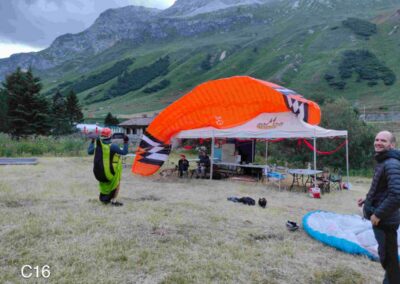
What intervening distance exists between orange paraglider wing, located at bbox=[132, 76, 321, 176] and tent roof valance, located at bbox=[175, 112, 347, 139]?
0.39 metres

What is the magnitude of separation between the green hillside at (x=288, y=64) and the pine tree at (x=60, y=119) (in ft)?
90.3

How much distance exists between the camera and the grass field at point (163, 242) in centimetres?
375

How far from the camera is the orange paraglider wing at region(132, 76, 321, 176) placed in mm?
12461

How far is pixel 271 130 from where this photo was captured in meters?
11.3

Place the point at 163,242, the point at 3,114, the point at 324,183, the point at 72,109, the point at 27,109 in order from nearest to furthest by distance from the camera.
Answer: the point at 163,242 < the point at 324,183 < the point at 27,109 < the point at 3,114 < the point at 72,109

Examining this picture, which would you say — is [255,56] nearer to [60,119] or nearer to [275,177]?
[60,119]

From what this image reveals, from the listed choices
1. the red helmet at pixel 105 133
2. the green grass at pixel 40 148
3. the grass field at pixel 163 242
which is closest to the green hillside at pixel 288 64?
the green grass at pixel 40 148

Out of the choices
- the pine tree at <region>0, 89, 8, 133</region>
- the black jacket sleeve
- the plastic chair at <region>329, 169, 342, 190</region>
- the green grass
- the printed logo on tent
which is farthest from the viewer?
the pine tree at <region>0, 89, 8, 133</region>

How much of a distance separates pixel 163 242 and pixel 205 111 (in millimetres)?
8883

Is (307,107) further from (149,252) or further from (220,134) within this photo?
(149,252)

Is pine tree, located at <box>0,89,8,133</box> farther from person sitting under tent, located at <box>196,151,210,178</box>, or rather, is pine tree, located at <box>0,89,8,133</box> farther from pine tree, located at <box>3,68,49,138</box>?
person sitting under tent, located at <box>196,151,210,178</box>

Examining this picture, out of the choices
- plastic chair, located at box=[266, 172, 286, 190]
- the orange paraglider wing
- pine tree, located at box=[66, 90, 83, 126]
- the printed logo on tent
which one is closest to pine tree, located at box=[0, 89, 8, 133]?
pine tree, located at box=[66, 90, 83, 126]

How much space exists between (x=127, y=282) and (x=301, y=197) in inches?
261

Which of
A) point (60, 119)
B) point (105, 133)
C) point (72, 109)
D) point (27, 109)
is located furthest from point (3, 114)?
point (105, 133)
